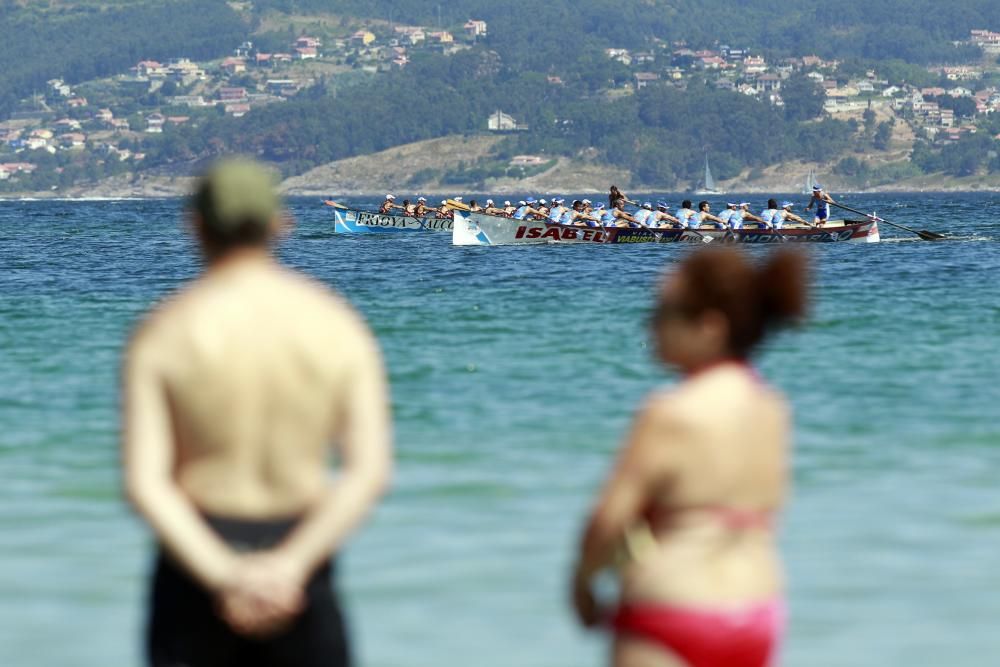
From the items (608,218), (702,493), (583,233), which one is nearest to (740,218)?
(608,218)

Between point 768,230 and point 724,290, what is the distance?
5005cm

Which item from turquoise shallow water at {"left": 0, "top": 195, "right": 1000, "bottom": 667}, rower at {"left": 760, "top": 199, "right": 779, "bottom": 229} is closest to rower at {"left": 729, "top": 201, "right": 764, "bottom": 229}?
rower at {"left": 760, "top": 199, "right": 779, "bottom": 229}

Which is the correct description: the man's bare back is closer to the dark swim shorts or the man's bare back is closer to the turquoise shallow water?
the dark swim shorts

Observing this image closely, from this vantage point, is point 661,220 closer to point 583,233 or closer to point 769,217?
point 583,233

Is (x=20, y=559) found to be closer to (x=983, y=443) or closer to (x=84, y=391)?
(x=983, y=443)

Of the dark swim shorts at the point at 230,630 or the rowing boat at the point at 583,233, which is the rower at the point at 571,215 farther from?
the dark swim shorts at the point at 230,630

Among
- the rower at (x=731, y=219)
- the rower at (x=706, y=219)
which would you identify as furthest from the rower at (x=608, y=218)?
the rower at (x=731, y=219)

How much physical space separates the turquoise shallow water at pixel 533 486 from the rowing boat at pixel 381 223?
42.3 meters

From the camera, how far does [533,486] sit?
38.1 ft

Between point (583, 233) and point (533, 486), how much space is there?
4297 centimetres

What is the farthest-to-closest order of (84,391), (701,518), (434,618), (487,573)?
(84,391), (487,573), (434,618), (701,518)

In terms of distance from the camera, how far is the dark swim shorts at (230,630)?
4242mm

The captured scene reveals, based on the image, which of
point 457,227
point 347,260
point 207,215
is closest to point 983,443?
point 207,215

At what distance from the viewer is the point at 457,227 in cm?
5525
